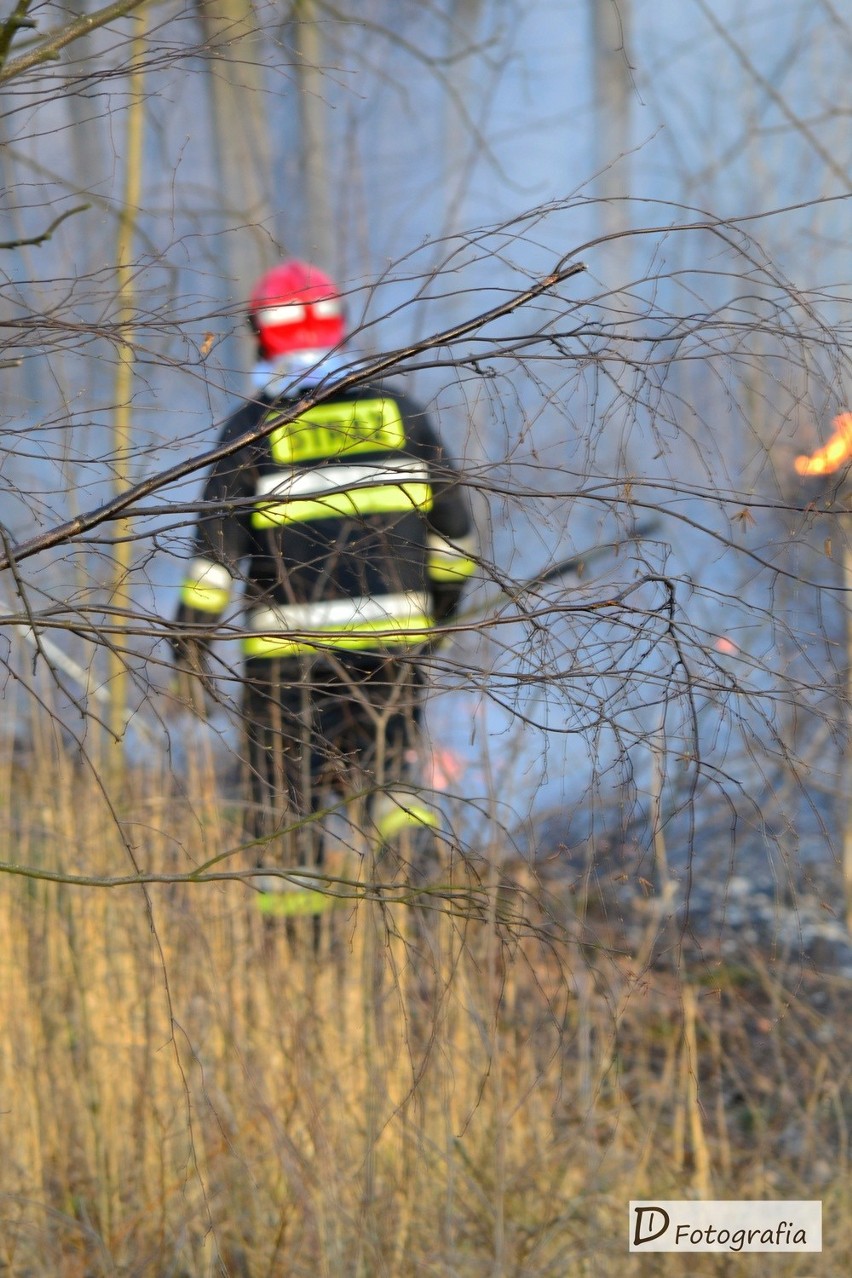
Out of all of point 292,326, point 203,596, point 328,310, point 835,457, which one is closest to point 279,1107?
point 203,596

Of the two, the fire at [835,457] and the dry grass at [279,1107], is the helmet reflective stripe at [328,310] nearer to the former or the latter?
the dry grass at [279,1107]

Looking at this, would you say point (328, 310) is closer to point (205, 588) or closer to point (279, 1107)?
point (279, 1107)

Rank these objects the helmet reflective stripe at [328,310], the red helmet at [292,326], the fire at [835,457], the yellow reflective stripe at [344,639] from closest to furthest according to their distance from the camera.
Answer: the yellow reflective stripe at [344,639]
the fire at [835,457]
the red helmet at [292,326]
the helmet reflective stripe at [328,310]

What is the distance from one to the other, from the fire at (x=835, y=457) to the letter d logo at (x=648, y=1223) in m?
1.36

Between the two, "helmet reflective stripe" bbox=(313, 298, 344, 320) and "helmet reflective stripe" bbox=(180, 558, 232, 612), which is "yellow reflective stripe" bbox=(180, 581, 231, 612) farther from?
"helmet reflective stripe" bbox=(313, 298, 344, 320)

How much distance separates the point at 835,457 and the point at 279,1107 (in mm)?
1593

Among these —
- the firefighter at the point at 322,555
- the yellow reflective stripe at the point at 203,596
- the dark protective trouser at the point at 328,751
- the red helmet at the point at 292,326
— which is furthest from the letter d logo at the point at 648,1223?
the red helmet at the point at 292,326

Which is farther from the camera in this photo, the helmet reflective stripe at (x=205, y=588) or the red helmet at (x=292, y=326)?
the red helmet at (x=292, y=326)

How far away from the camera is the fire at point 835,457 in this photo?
126cm

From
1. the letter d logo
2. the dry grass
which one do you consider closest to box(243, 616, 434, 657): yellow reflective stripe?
the dry grass

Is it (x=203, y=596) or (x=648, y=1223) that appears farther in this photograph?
(x=648, y=1223)

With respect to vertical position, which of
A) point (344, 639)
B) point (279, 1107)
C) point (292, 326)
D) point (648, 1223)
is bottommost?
point (648, 1223)

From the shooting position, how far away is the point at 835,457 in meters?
1.43

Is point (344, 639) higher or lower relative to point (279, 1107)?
higher
